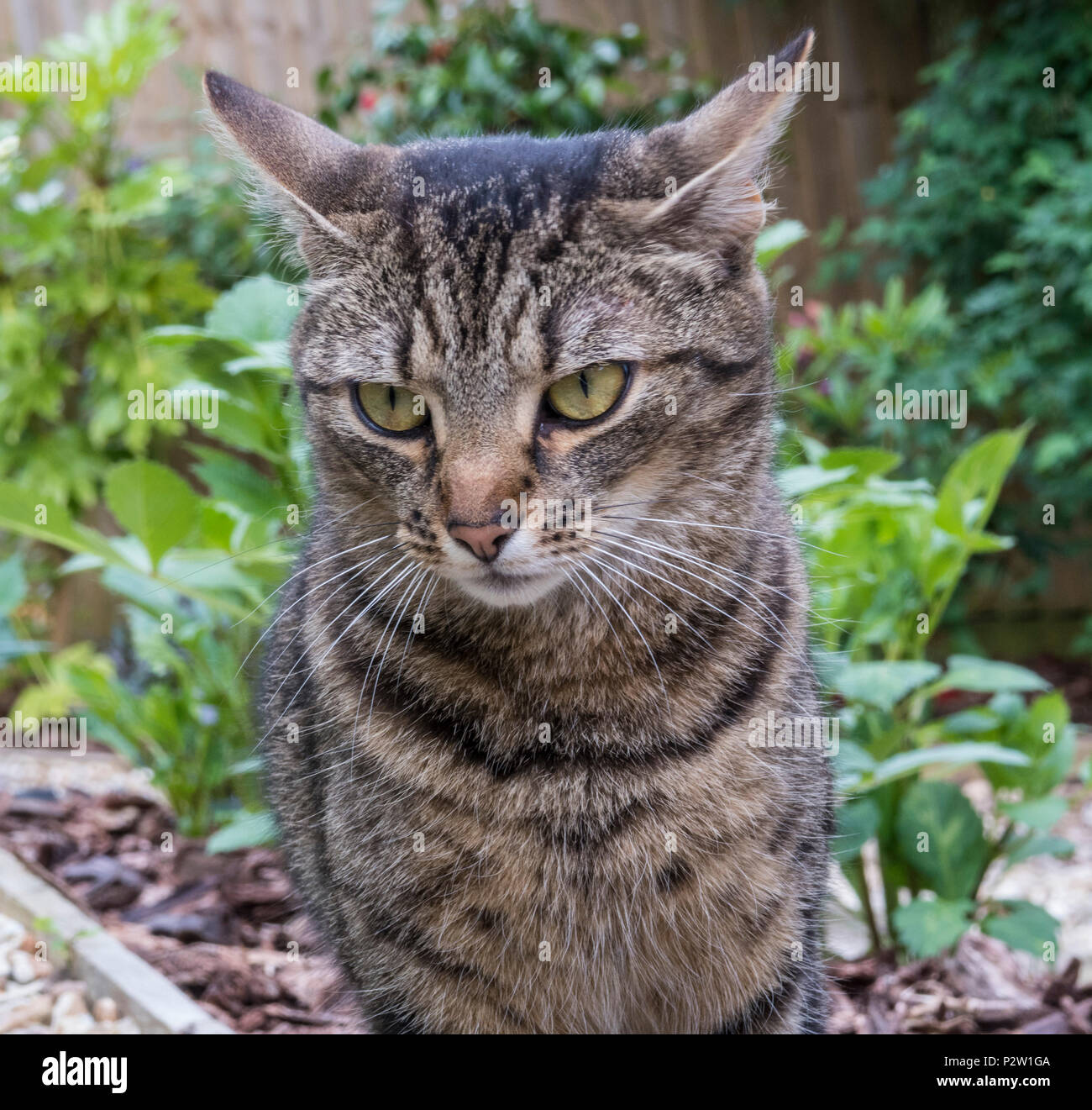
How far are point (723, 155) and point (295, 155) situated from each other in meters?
0.62

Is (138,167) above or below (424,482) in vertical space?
above

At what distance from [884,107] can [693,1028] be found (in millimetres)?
4685

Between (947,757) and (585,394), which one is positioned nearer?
(585,394)

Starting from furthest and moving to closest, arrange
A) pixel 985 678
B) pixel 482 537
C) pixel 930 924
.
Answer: pixel 985 678
pixel 930 924
pixel 482 537

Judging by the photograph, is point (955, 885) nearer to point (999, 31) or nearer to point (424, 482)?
point (424, 482)

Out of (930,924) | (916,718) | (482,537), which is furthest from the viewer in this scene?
(916,718)

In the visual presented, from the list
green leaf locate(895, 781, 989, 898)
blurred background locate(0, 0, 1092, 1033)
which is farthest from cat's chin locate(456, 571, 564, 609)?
green leaf locate(895, 781, 989, 898)

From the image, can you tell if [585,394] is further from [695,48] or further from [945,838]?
[695,48]

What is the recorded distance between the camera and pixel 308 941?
7.73 feet

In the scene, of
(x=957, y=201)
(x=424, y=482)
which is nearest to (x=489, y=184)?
(x=424, y=482)

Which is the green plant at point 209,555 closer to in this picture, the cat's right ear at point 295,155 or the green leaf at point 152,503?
the green leaf at point 152,503

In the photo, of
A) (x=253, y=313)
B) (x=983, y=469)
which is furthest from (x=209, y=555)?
(x=983, y=469)

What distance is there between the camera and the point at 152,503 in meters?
2.41
